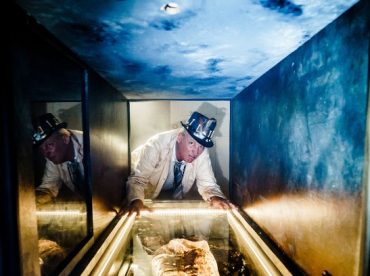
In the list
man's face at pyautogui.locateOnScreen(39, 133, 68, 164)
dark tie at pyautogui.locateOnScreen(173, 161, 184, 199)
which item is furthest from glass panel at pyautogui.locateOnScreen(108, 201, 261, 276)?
man's face at pyautogui.locateOnScreen(39, 133, 68, 164)

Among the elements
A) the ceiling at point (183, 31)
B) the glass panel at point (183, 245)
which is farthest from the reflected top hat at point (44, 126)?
the glass panel at point (183, 245)

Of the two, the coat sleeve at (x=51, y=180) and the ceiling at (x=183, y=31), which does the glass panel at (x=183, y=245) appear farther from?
the ceiling at (x=183, y=31)

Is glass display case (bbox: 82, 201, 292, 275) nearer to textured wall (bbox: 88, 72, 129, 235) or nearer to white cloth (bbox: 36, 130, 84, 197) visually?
textured wall (bbox: 88, 72, 129, 235)

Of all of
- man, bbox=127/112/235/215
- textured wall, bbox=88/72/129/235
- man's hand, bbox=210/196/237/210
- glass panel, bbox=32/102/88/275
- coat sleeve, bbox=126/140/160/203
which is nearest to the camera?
glass panel, bbox=32/102/88/275

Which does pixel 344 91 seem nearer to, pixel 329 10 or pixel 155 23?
pixel 329 10

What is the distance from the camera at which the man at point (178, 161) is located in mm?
4582

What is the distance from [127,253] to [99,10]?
2454 millimetres

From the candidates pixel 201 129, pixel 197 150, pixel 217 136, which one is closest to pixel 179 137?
pixel 197 150

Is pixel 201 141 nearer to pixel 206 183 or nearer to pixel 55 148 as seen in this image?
pixel 206 183

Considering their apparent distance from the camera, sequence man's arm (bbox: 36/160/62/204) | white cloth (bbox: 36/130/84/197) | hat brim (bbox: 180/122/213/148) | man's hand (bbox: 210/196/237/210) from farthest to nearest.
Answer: hat brim (bbox: 180/122/213/148)
man's hand (bbox: 210/196/237/210)
white cloth (bbox: 36/130/84/197)
man's arm (bbox: 36/160/62/204)

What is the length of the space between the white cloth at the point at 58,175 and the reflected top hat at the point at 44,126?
21 centimetres

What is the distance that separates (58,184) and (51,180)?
0.66 ft

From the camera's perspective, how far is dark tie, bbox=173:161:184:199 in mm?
5134

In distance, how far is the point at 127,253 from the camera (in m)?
2.71
